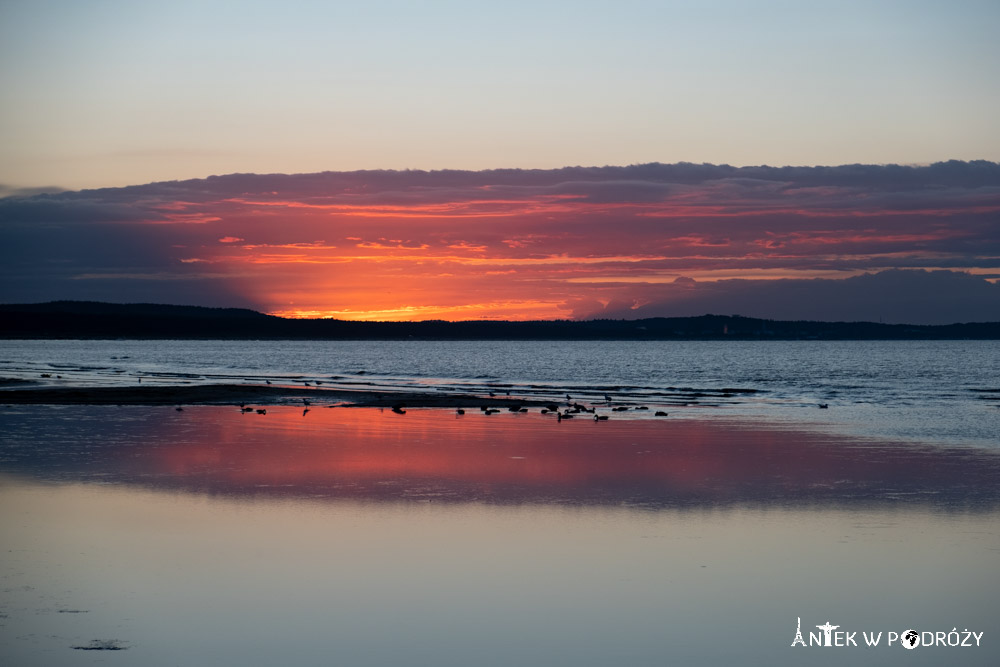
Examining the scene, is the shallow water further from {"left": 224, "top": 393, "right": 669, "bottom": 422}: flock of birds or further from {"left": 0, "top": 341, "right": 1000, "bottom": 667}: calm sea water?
{"left": 224, "top": 393, "right": 669, "bottom": 422}: flock of birds

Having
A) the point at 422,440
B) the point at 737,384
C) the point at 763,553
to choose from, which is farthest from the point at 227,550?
the point at 737,384

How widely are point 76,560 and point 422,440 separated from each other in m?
13.2

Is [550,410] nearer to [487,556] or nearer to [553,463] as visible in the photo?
[553,463]

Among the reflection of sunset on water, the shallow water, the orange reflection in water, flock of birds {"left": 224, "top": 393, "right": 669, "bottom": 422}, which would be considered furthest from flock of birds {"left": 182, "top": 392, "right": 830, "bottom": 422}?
the shallow water

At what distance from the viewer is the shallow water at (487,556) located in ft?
27.8

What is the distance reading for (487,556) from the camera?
11.4m

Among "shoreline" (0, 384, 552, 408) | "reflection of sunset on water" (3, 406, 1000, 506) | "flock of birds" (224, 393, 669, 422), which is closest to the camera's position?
"reflection of sunset on water" (3, 406, 1000, 506)

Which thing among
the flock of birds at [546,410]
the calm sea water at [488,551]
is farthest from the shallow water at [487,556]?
the flock of birds at [546,410]

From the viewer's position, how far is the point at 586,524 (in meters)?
13.1

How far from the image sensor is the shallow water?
8.48 metres

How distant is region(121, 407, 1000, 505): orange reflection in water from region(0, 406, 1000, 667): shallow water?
0.40 ft

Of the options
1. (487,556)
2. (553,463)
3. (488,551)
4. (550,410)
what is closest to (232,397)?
(550,410)

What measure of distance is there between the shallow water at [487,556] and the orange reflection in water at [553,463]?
0.40 feet

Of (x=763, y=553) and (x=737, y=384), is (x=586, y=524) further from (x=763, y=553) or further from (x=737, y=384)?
(x=737, y=384)
